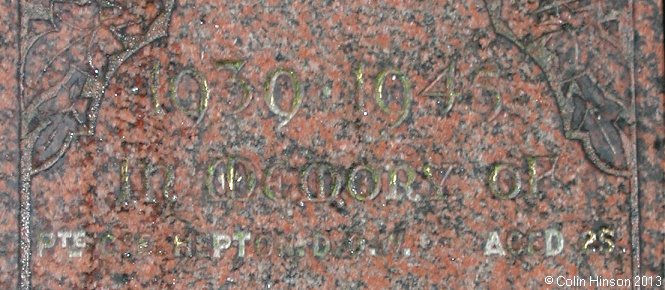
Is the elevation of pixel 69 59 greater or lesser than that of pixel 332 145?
greater

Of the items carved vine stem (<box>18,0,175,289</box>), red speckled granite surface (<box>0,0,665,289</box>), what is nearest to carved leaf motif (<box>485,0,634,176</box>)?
red speckled granite surface (<box>0,0,665,289</box>)

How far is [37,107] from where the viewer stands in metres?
2.07

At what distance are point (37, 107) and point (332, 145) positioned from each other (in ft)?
1.88

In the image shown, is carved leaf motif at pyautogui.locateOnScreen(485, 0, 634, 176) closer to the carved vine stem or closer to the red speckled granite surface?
the red speckled granite surface

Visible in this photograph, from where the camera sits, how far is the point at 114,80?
208cm

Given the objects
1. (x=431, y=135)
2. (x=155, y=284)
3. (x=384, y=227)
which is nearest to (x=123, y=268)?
(x=155, y=284)

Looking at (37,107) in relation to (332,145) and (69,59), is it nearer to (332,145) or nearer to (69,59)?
(69,59)

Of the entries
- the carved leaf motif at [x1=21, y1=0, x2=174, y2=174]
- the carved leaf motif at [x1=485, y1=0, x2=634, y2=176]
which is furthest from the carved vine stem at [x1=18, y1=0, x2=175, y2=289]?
the carved leaf motif at [x1=485, y1=0, x2=634, y2=176]

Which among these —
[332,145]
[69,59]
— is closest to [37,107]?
[69,59]

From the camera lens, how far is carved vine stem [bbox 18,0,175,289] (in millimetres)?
2070

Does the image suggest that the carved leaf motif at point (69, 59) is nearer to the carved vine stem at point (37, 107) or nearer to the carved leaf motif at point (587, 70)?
the carved vine stem at point (37, 107)

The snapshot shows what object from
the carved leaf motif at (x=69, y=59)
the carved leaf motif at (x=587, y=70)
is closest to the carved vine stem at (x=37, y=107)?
Result: the carved leaf motif at (x=69, y=59)

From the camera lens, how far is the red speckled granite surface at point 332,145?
2070mm

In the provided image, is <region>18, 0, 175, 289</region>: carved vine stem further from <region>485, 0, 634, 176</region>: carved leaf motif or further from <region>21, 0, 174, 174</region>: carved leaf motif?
<region>485, 0, 634, 176</region>: carved leaf motif
